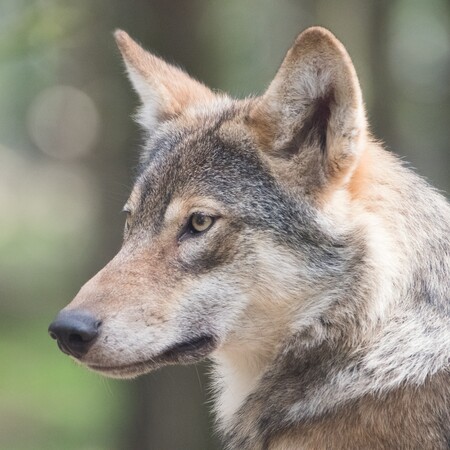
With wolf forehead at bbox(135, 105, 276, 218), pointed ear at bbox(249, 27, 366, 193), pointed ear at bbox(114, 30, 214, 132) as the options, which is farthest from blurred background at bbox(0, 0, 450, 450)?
pointed ear at bbox(249, 27, 366, 193)

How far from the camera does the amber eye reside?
15.3 ft

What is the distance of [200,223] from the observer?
4.66 metres

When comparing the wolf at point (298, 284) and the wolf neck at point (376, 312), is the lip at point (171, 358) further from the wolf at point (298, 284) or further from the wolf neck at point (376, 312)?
the wolf neck at point (376, 312)

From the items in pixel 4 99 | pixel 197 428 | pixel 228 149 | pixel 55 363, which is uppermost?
pixel 228 149

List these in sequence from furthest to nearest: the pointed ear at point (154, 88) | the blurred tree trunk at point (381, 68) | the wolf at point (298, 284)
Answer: the blurred tree trunk at point (381, 68)
the pointed ear at point (154, 88)
the wolf at point (298, 284)

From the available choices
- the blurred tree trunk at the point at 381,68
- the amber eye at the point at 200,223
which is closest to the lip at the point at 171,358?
the amber eye at the point at 200,223

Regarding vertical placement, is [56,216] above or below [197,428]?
below

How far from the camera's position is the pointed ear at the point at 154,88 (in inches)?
223

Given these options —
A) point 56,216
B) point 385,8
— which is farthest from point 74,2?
point 56,216

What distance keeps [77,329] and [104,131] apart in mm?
7099

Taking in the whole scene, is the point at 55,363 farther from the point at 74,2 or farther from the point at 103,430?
the point at 74,2

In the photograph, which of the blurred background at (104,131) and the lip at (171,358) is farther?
the blurred background at (104,131)

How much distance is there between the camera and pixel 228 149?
4.89 meters

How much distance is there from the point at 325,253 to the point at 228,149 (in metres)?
0.80
